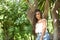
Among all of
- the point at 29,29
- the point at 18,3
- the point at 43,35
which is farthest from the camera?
the point at 18,3

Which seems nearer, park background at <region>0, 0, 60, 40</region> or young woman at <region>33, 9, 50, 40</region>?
young woman at <region>33, 9, 50, 40</region>

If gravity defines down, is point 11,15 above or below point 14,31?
above

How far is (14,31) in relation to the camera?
852cm

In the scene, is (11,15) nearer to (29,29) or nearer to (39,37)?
(29,29)

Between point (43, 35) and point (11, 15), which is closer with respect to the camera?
point (43, 35)

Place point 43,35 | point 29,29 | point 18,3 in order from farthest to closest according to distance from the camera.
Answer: point 18,3 < point 29,29 < point 43,35

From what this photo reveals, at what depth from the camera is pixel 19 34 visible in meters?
8.64

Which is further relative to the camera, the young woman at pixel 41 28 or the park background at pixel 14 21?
the park background at pixel 14 21

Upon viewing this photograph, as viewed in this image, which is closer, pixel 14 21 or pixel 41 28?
pixel 41 28

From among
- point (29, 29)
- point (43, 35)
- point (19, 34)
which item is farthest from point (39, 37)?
point (19, 34)

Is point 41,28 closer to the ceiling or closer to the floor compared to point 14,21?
closer to the floor

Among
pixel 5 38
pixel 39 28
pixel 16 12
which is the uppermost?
pixel 16 12

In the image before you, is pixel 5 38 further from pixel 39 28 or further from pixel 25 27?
pixel 39 28

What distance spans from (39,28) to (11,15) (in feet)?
13.6
